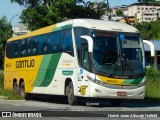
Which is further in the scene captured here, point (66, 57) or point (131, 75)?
point (66, 57)

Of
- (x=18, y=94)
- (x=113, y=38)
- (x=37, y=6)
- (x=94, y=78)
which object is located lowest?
(x=18, y=94)

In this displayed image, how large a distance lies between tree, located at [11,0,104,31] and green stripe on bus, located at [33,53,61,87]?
805 cm

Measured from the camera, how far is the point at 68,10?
97.6 feet

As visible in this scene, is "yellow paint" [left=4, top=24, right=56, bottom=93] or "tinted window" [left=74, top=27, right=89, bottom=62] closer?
"tinted window" [left=74, top=27, right=89, bottom=62]

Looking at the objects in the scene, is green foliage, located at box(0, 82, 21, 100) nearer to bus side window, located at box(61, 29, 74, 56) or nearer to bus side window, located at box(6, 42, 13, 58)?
bus side window, located at box(6, 42, 13, 58)

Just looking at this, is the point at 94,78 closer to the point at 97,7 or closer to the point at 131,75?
the point at 131,75

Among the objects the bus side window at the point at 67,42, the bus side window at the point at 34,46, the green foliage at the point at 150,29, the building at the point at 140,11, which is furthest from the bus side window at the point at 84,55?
the building at the point at 140,11

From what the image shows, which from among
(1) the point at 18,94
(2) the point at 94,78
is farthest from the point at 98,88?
(1) the point at 18,94

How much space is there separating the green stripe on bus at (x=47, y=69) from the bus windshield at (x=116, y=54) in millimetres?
2863

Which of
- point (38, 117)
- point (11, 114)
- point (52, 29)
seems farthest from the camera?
point (52, 29)

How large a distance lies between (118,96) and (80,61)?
2034 mm

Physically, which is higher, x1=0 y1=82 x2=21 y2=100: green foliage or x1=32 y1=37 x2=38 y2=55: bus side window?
x1=32 y1=37 x2=38 y2=55: bus side window

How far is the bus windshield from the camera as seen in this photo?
17375 mm

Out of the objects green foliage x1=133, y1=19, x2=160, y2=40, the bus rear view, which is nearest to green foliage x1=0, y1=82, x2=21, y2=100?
the bus rear view
